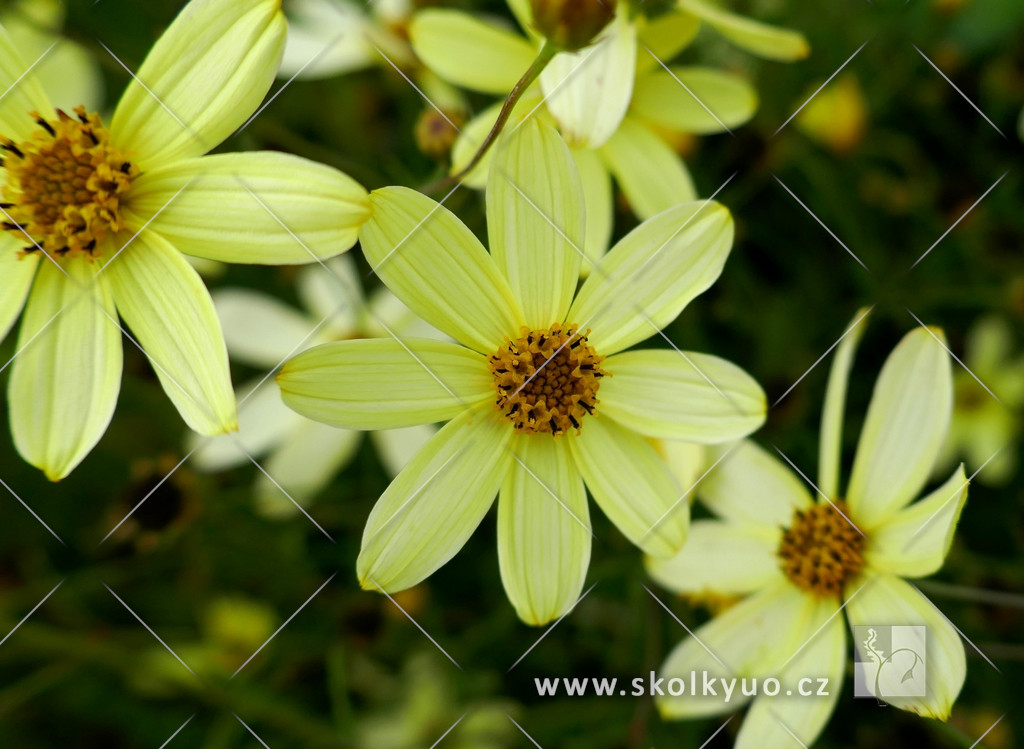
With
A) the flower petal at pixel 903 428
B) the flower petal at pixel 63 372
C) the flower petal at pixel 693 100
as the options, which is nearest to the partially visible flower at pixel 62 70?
the flower petal at pixel 63 372

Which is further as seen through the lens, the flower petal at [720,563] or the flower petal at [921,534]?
the flower petal at [720,563]

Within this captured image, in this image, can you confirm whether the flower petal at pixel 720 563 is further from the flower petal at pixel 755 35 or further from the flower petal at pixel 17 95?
the flower petal at pixel 17 95

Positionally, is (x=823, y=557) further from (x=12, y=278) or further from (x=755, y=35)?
(x=12, y=278)

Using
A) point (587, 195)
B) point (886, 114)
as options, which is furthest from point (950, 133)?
point (587, 195)

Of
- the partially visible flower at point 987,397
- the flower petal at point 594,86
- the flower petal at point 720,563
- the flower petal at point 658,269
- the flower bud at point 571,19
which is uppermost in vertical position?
the flower bud at point 571,19

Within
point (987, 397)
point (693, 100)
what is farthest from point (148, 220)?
point (987, 397)

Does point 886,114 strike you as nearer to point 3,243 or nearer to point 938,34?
point 938,34
